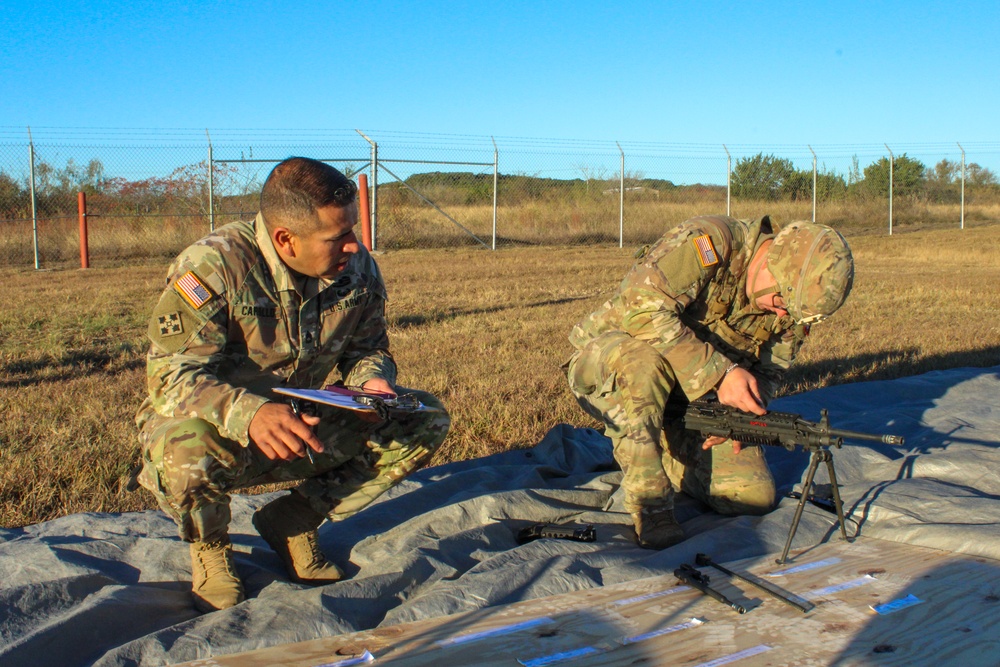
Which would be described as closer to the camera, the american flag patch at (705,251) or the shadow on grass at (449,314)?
the american flag patch at (705,251)

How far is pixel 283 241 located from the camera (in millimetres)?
3080

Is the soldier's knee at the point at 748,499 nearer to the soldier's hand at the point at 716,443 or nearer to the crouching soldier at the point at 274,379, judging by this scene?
the soldier's hand at the point at 716,443

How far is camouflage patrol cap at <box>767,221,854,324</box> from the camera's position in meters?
3.36

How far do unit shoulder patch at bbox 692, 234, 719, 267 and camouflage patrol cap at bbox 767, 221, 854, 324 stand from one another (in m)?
0.22

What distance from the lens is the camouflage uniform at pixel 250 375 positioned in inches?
111

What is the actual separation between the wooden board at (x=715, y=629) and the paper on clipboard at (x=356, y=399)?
68 cm

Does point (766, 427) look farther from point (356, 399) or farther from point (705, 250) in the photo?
point (356, 399)

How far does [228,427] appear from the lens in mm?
2762

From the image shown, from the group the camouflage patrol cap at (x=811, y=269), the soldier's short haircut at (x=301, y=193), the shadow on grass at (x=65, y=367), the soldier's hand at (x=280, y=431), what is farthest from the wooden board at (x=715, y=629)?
the shadow on grass at (x=65, y=367)

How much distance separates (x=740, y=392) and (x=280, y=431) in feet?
5.71

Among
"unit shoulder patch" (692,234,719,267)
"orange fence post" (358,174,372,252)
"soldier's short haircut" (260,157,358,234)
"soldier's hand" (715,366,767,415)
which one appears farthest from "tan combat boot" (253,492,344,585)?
"orange fence post" (358,174,372,252)

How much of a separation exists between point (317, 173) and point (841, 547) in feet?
7.69

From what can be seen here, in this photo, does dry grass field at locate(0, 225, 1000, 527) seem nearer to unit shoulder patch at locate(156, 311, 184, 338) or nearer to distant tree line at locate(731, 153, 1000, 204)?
unit shoulder patch at locate(156, 311, 184, 338)

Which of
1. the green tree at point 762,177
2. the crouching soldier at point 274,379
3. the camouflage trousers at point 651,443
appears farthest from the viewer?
the green tree at point 762,177
